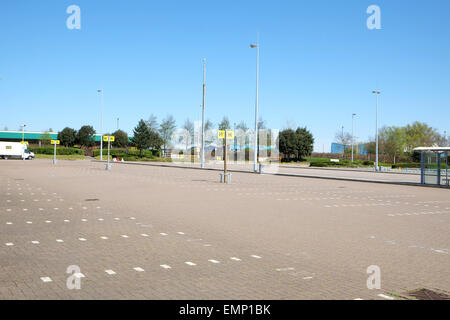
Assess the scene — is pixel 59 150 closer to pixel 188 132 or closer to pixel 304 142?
pixel 188 132

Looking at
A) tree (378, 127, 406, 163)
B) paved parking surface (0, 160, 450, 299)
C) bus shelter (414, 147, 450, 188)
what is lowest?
paved parking surface (0, 160, 450, 299)

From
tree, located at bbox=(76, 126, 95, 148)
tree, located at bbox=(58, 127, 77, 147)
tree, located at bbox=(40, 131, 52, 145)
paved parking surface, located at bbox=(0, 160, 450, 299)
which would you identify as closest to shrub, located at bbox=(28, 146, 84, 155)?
tree, located at bbox=(58, 127, 77, 147)

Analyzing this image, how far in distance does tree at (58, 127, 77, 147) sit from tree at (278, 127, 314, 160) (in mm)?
45554

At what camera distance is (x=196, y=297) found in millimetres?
5020

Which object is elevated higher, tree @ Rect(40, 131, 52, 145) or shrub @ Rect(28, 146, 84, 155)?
tree @ Rect(40, 131, 52, 145)

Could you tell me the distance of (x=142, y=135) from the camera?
249 feet

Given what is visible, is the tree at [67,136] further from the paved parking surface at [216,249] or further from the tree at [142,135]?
the paved parking surface at [216,249]

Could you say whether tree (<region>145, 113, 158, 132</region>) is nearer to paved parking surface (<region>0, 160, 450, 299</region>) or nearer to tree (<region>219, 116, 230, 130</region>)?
tree (<region>219, 116, 230, 130</region>)

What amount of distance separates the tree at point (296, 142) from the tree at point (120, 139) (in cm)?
4048

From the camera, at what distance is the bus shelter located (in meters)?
25.1

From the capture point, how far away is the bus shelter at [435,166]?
25.1 meters

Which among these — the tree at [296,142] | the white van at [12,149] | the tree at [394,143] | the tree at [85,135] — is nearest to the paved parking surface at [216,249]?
the white van at [12,149]

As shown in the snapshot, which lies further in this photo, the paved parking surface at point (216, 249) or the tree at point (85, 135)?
the tree at point (85, 135)
